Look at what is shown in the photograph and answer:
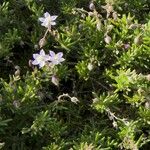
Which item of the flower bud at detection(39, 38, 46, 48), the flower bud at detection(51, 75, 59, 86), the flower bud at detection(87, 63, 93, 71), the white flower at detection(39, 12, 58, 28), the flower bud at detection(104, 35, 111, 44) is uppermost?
the white flower at detection(39, 12, 58, 28)

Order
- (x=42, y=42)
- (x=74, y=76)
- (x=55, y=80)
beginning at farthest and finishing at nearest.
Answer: (x=74, y=76) < (x=42, y=42) < (x=55, y=80)

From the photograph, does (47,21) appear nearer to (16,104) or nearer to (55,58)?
(55,58)

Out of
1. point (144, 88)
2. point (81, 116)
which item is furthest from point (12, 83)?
point (144, 88)

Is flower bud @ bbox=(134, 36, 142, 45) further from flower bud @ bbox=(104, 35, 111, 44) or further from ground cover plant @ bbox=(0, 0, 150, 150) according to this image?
flower bud @ bbox=(104, 35, 111, 44)

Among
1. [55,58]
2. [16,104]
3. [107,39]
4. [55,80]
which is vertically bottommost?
[16,104]

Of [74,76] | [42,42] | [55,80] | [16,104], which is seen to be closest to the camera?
[16,104]

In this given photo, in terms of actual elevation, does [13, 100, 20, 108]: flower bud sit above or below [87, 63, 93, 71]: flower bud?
below

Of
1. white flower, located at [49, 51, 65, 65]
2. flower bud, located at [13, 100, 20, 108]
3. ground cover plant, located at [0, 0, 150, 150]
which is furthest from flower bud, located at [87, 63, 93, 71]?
flower bud, located at [13, 100, 20, 108]

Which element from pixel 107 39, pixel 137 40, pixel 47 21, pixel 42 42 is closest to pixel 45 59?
pixel 42 42

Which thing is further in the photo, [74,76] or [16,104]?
[74,76]

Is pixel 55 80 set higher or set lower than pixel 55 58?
lower
